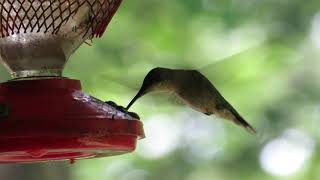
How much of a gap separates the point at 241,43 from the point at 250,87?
290 mm

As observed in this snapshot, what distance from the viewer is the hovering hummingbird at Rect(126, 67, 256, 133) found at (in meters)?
2.74

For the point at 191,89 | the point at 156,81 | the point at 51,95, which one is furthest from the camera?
the point at 191,89

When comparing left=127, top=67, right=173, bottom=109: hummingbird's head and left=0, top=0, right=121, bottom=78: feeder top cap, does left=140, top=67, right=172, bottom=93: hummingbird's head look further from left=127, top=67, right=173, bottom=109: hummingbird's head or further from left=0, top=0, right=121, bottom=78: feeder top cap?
left=0, top=0, right=121, bottom=78: feeder top cap

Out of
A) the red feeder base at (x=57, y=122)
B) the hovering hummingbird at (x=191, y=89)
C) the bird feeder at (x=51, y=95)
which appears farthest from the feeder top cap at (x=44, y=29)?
the hovering hummingbird at (x=191, y=89)

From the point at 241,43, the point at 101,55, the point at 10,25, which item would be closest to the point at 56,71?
the point at 10,25

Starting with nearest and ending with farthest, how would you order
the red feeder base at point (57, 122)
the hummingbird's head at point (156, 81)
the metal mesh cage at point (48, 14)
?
the red feeder base at point (57, 122) → the metal mesh cage at point (48, 14) → the hummingbird's head at point (156, 81)

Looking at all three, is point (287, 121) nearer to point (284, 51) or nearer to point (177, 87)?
point (284, 51)

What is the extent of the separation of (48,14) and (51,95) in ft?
1.13

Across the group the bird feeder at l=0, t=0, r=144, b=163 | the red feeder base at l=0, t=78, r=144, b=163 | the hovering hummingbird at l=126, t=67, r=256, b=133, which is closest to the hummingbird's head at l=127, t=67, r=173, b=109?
the hovering hummingbird at l=126, t=67, r=256, b=133

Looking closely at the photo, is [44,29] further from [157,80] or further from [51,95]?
[157,80]

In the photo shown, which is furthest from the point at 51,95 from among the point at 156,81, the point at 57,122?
the point at 156,81

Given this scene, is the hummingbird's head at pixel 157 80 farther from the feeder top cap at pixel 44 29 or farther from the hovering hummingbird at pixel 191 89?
the feeder top cap at pixel 44 29

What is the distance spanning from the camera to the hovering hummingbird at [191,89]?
8.99ft

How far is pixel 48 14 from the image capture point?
240 cm
